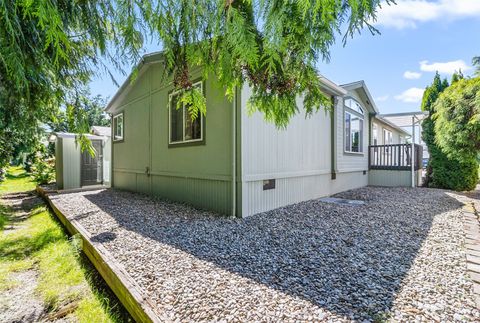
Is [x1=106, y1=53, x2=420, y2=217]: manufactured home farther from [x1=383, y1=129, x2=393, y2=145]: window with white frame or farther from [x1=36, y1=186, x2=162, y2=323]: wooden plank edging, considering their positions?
[x1=383, y1=129, x2=393, y2=145]: window with white frame

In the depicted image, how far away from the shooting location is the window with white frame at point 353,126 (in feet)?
30.8

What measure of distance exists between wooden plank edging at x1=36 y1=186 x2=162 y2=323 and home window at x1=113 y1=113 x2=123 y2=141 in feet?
23.7

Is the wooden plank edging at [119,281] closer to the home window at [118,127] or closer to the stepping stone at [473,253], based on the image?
the stepping stone at [473,253]

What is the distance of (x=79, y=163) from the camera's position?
1089 centimetres

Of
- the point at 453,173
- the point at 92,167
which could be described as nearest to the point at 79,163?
the point at 92,167

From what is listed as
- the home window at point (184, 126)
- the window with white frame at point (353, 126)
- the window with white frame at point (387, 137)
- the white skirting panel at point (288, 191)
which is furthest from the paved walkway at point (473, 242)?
the window with white frame at point (387, 137)

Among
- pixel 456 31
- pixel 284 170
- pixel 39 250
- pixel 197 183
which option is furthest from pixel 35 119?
pixel 456 31

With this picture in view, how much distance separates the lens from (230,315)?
6.85ft

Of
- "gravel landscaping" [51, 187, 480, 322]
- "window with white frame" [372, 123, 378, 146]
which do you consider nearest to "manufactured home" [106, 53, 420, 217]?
"gravel landscaping" [51, 187, 480, 322]

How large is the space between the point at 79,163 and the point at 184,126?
6.91 metres

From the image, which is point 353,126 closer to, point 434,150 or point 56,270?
point 434,150

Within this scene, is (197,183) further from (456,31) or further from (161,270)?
(456,31)

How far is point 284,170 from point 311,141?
5.51 ft

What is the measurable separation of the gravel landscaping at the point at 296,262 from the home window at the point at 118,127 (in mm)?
5644
